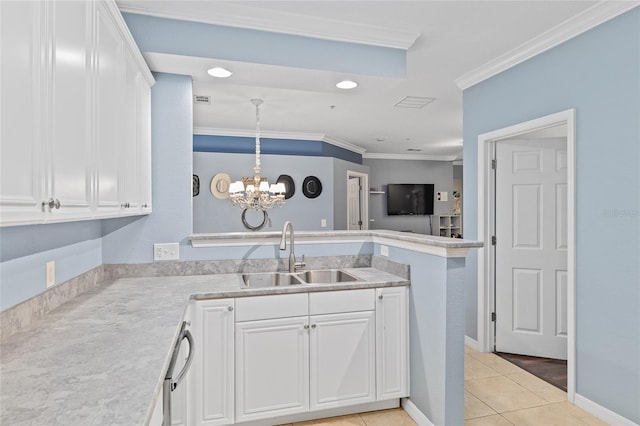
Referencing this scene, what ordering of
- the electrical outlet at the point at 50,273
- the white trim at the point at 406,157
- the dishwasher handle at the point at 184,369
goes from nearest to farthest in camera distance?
1. the dishwasher handle at the point at 184,369
2. the electrical outlet at the point at 50,273
3. the white trim at the point at 406,157

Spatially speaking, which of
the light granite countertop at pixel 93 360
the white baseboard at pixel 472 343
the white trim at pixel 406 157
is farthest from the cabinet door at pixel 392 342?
the white trim at pixel 406 157

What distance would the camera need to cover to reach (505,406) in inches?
102

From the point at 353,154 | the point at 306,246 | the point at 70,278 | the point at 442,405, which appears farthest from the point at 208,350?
the point at 353,154

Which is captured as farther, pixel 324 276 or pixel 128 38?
pixel 324 276

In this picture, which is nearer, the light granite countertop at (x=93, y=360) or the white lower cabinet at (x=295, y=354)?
the light granite countertop at (x=93, y=360)

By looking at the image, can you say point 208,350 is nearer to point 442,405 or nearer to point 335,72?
point 442,405

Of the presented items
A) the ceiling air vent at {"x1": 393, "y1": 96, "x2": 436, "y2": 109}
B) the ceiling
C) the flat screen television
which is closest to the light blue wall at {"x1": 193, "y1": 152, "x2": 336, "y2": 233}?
the ceiling

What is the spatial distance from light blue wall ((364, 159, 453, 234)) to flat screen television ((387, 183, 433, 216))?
0.51ft

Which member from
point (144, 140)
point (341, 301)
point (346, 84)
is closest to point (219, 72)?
point (144, 140)

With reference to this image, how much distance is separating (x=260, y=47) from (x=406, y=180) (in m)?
Result: 6.55

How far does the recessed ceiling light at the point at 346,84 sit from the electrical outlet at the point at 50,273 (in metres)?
2.11

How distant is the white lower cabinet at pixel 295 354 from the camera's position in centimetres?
214

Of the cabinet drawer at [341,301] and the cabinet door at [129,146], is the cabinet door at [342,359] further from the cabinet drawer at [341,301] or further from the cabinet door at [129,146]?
the cabinet door at [129,146]

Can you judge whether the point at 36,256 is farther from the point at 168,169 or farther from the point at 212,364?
the point at 168,169
